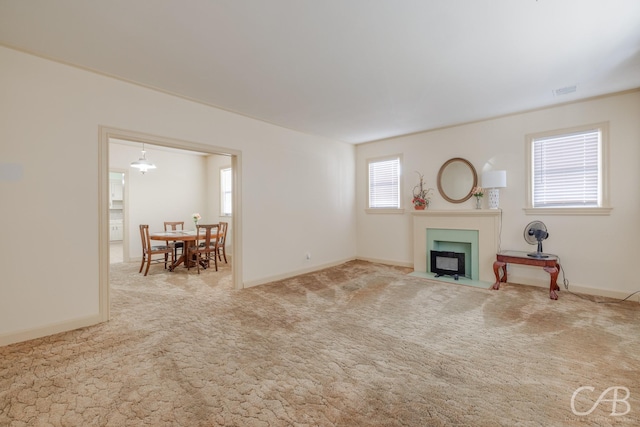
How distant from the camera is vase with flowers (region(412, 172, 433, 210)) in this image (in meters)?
5.52

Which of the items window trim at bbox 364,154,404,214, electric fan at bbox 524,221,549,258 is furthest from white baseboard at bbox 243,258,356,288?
electric fan at bbox 524,221,549,258

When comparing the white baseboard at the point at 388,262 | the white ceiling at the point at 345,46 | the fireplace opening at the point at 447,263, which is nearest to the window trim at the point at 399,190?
the white baseboard at the point at 388,262

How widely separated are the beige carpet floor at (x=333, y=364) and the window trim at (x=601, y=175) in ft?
4.07

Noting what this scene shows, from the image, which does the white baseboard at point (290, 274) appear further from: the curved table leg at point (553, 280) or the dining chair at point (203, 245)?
the curved table leg at point (553, 280)

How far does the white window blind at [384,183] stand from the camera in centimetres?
605

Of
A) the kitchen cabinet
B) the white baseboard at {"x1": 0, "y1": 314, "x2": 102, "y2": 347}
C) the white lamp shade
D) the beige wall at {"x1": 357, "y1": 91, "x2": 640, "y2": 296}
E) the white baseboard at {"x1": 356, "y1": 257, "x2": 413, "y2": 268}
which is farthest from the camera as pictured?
the kitchen cabinet

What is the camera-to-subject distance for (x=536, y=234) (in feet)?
13.5

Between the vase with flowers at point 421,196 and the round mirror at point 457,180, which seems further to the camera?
the vase with flowers at point 421,196

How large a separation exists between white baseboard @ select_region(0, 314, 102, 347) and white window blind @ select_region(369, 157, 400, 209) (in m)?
5.13

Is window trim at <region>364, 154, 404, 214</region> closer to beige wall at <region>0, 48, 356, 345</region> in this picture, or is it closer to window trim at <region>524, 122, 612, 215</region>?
window trim at <region>524, 122, 612, 215</region>

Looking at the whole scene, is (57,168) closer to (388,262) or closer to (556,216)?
(388,262)

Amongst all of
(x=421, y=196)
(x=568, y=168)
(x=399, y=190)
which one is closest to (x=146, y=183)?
(x=399, y=190)

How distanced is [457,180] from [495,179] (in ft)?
2.54

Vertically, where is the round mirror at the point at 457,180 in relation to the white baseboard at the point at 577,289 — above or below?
above
